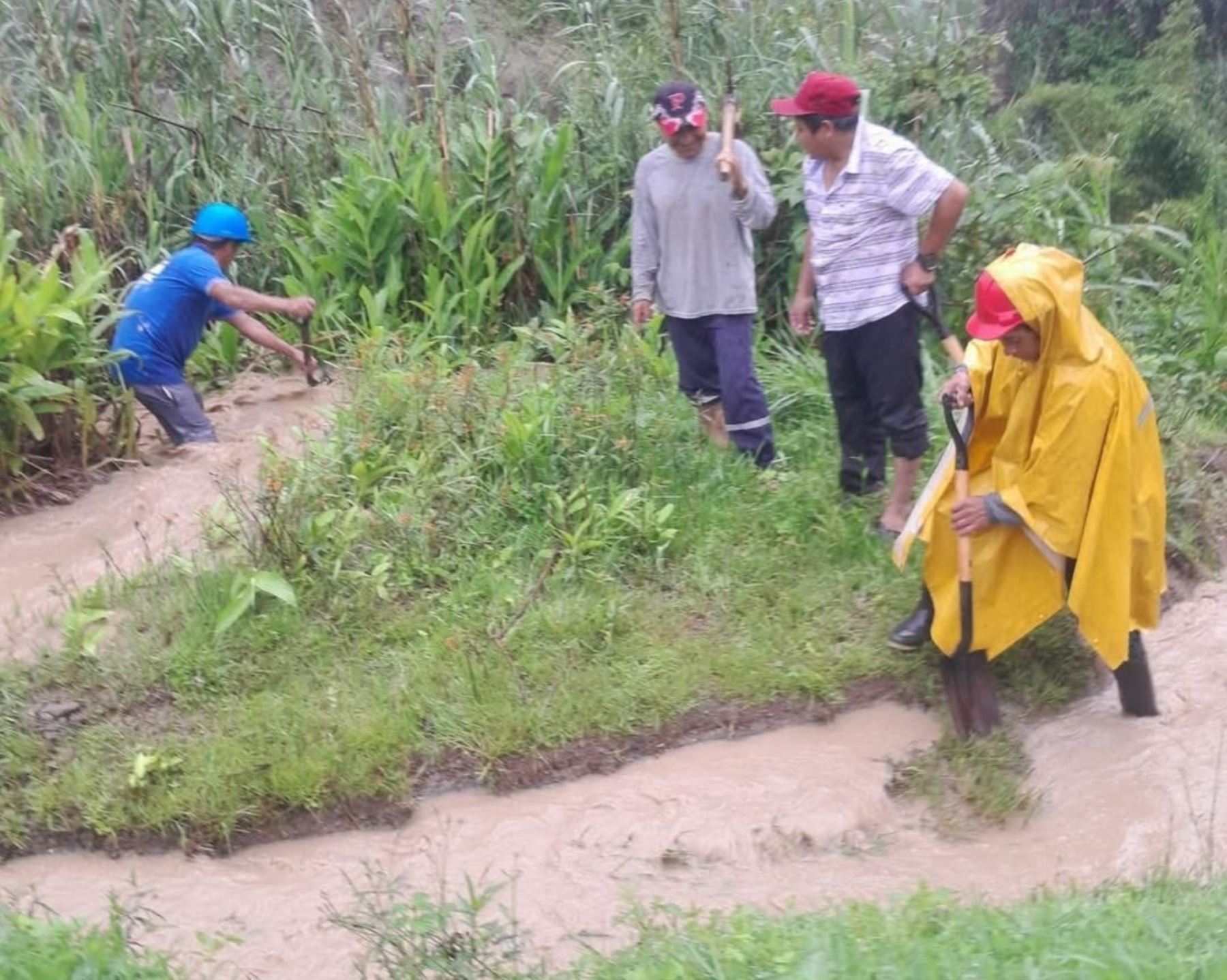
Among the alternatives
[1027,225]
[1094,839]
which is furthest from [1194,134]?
[1094,839]

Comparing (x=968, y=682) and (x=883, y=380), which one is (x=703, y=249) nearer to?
(x=883, y=380)

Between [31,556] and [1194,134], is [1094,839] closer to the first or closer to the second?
[31,556]

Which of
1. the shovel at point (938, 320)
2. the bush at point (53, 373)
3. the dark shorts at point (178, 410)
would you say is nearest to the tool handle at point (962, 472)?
the shovel at point (938, 320)

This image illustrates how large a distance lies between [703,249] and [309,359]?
7.96ft

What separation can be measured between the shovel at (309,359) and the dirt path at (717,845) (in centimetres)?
311

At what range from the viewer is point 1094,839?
425 centimetres

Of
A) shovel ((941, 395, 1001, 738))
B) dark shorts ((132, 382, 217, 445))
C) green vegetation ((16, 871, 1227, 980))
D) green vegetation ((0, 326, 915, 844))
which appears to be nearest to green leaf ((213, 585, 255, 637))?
green vegetation ((0, 326, 915, 844))

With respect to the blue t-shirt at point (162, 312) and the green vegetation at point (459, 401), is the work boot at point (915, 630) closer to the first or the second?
the green vegetation at point (459, 401)

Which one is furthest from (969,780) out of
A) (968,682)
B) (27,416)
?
(27,416)

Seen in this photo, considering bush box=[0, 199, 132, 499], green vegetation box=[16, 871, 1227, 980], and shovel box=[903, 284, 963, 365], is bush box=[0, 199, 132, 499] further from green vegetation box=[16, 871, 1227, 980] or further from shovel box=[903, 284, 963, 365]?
shovel box=[903, 284, 963, 365]

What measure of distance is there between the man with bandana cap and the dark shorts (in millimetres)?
2231

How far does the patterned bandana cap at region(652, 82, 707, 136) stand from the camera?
5.20m

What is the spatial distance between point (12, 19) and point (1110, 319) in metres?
6.68

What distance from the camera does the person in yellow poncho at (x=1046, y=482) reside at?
3.93 m
